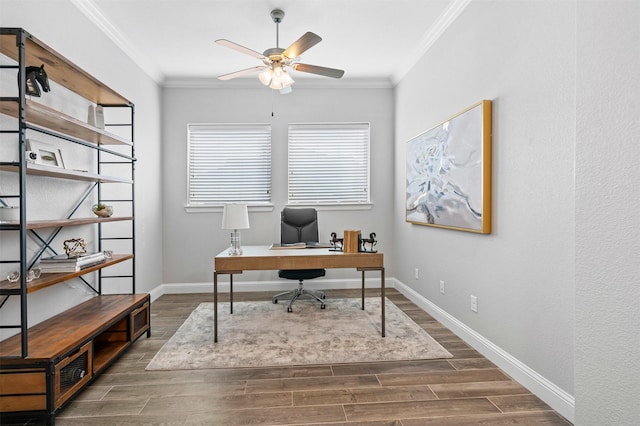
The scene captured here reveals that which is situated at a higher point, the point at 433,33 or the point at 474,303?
the point at 433,33

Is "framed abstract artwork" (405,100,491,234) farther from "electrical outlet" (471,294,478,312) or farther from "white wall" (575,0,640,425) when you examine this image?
"white wall" (575,0,640,425)

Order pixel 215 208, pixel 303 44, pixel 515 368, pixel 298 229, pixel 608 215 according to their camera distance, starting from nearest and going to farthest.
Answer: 1. pixel 608 215
2. pixel 515 368
3. pixel 303 44
4. pixel 298 229
5. pixel 215 208

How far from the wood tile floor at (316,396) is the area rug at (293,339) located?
0.12 metres

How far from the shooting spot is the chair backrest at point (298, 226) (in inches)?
153

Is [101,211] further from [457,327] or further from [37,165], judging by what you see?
[457,327]

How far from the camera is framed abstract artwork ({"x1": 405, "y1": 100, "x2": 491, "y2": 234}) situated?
2.38m

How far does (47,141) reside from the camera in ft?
7.62

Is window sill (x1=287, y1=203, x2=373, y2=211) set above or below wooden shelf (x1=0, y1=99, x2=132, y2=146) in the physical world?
below

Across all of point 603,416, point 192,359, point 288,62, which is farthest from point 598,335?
point 288,62

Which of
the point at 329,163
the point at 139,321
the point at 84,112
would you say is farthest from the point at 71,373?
the point at 329,163

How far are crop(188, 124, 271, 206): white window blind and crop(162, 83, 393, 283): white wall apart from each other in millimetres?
96

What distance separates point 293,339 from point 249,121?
2901 mm

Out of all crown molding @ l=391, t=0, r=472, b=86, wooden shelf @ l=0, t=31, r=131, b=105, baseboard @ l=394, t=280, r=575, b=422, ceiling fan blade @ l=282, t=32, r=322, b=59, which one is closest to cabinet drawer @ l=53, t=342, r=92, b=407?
wooden shelf @ l=0, t=31, r=131, b=105

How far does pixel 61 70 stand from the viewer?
2.16 metres
